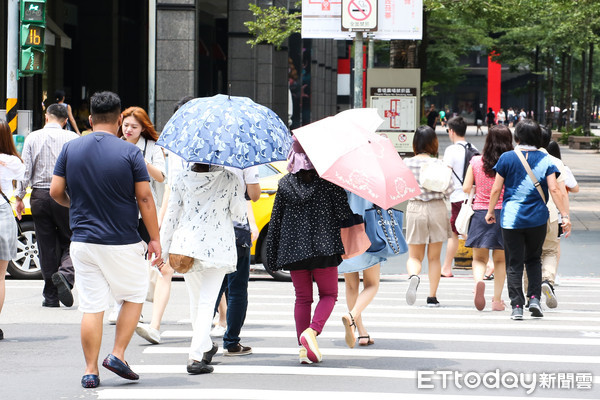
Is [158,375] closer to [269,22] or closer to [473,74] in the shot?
[269,22]

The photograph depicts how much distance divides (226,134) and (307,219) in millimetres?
978

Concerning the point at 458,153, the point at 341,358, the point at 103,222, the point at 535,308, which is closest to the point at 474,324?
the point at 535,308

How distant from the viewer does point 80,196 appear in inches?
269

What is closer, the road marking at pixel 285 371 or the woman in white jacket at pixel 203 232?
the woman in white jacket at pixel 203 232

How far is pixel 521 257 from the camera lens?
990 centimetres

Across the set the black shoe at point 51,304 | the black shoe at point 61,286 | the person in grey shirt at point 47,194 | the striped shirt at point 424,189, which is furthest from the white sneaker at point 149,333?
the striped shirt at point 424,189

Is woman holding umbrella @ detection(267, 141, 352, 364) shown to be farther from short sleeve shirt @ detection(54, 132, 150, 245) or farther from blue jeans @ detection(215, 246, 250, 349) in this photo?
short sleeve shirt @ detection(54, 132, 150, 245)

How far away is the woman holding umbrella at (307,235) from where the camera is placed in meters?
7.57

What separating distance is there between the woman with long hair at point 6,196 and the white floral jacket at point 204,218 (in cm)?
222

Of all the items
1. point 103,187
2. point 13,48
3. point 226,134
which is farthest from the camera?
point 13,48

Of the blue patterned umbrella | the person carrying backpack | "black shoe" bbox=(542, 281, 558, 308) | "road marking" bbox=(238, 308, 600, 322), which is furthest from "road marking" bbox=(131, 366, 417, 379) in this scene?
the person carrying backpack

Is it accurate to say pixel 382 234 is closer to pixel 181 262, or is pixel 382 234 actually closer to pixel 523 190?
pixel 181 262

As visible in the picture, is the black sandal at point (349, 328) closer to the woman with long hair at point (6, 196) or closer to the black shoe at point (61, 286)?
the woman with long hair at point (6, 196)

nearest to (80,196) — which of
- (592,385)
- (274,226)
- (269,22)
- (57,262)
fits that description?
(274,226)
